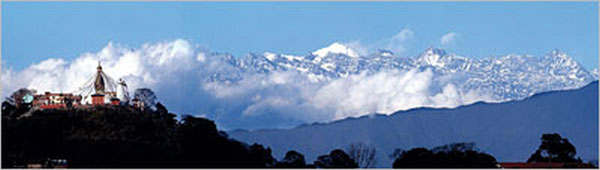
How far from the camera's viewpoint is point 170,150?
397 feet

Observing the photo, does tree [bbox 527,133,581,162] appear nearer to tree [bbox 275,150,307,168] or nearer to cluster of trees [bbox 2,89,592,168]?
tree [bbox 275,150,307,168]

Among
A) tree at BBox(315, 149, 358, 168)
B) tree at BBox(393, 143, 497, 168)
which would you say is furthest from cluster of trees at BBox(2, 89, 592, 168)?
tree at BBox(315, 149, 358, 168)

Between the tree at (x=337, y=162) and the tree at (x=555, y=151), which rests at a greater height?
the tree at (x=555, y=151)

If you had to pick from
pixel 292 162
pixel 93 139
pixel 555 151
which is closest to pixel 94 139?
pixel 93 139

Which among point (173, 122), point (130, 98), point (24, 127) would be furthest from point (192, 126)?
point (24, 127)

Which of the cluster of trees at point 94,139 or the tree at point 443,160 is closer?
the cluster of trees at point 94,139

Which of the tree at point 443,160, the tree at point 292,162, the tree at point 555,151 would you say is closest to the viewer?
the tree at point 443,160

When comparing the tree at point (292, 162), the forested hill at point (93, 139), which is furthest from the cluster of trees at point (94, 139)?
the tree at point (292, 162)

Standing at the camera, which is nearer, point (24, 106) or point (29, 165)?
point (29, 165)

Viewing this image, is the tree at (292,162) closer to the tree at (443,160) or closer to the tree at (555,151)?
the tree at (443,160)

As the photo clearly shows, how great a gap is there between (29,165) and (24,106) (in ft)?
60.6

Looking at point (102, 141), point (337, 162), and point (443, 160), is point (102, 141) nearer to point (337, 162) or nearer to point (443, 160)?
point (443, 160)

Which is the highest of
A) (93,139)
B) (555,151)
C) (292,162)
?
(93,139)

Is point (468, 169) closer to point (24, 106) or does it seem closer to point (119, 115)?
point (119, 115)
